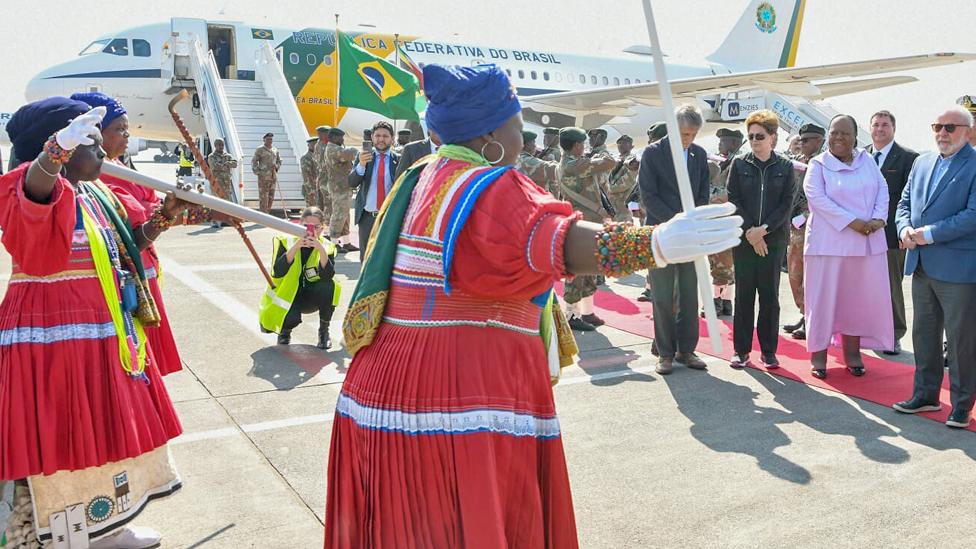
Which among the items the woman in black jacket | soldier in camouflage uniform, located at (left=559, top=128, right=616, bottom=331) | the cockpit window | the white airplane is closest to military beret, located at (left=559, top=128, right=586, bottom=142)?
soldier in camouflage uniform, located at (left=559, top=128, right=616, bottom=331)

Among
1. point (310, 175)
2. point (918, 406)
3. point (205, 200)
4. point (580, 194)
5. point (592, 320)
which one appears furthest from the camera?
point (310, 175)

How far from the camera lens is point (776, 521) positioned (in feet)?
12.6

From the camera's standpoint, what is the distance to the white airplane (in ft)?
62.4

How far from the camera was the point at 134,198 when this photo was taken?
375 centimetres

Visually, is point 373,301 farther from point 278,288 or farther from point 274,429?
point 278,288

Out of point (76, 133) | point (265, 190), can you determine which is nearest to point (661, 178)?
point (76, 133)

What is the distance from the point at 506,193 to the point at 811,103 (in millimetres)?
31805

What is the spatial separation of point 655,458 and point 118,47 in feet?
60.2

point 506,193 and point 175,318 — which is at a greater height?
point 506,193

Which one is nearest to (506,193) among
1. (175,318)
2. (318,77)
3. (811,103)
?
(175,318)

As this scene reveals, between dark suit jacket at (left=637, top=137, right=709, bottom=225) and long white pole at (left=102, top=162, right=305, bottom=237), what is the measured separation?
3662mm

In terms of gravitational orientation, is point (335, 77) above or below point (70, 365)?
above

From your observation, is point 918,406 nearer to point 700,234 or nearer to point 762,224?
point 762,224

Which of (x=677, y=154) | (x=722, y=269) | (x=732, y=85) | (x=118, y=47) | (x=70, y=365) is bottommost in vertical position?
(x=722, y=269)
